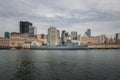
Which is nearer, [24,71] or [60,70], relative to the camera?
[24,71]

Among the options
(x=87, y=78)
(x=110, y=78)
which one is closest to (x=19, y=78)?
(x=87, y=78)

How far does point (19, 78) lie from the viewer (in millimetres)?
37156

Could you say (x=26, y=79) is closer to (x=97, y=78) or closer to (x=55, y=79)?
(x=55, y=79)

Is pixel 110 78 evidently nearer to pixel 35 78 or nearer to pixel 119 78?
pixel 119 78

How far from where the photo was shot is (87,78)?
36.8 m

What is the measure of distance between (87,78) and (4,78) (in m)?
17.2

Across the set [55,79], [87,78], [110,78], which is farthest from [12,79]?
[110,78]

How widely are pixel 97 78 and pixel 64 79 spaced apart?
681cm

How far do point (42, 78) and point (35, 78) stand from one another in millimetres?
1511

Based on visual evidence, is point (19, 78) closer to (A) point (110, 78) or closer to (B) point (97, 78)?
(B) point (97, 78)

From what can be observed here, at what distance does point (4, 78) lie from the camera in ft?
121

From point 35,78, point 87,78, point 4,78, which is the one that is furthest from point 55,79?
point 4,78

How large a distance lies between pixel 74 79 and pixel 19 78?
37.6 ft

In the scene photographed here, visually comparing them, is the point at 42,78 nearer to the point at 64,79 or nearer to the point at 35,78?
the point at 35,78
